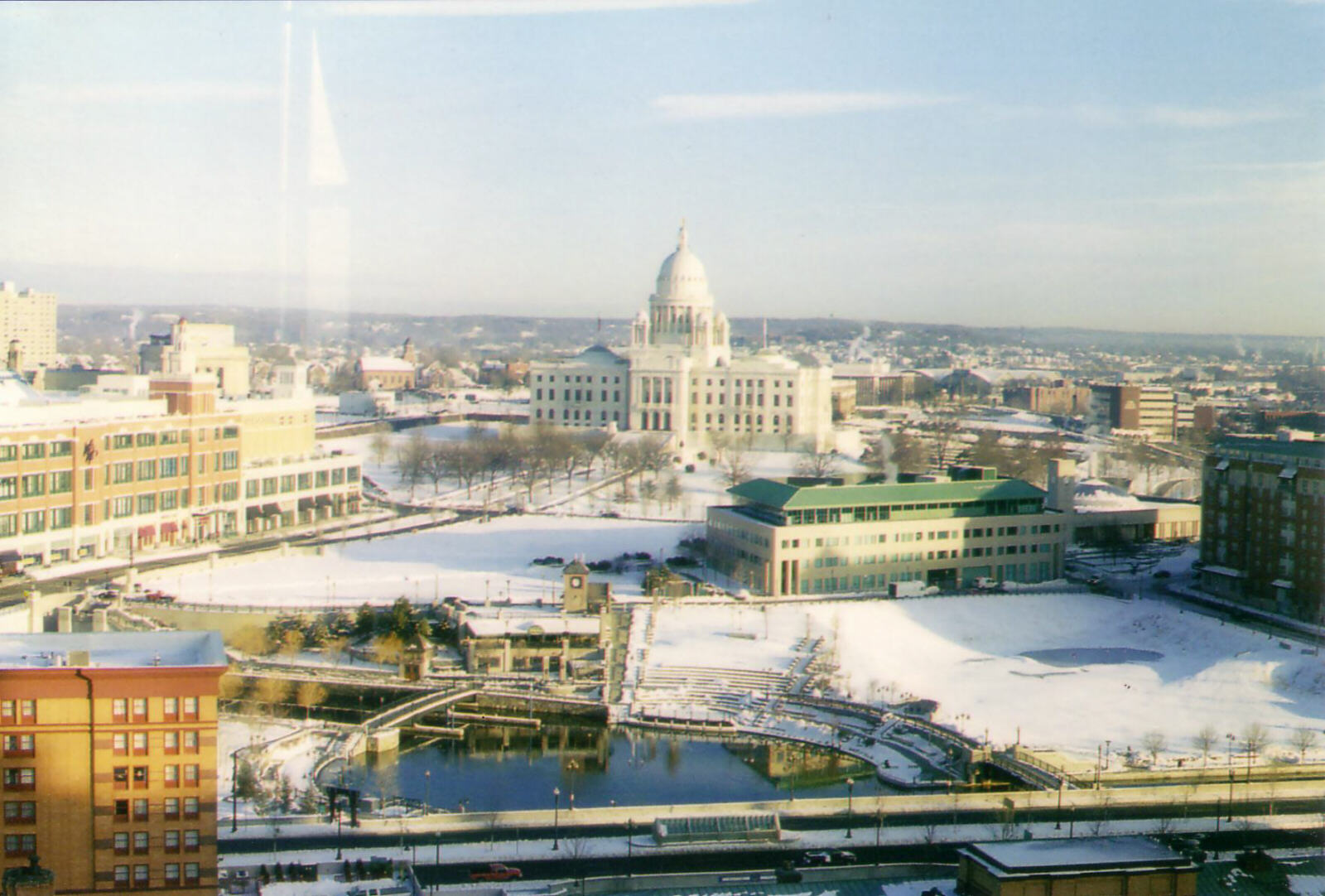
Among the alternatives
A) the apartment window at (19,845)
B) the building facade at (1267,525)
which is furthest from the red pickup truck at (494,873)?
the building facade at (1267,525)

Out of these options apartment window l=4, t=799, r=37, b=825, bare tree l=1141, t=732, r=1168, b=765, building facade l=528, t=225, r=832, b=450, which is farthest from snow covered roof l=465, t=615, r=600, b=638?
building facade l=528, t=225, r=832, b=450

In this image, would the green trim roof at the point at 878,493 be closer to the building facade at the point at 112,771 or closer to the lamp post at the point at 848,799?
the lamp post at the point at 848,799

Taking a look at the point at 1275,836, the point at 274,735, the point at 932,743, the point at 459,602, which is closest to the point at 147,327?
the point at 459,602

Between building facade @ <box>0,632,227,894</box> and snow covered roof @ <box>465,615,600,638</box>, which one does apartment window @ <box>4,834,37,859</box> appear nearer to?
building facade @ <box>0,632,227,894</box>

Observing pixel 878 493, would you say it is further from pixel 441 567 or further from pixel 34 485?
pixel 34 485

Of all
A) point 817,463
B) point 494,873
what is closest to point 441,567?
point 494,873
